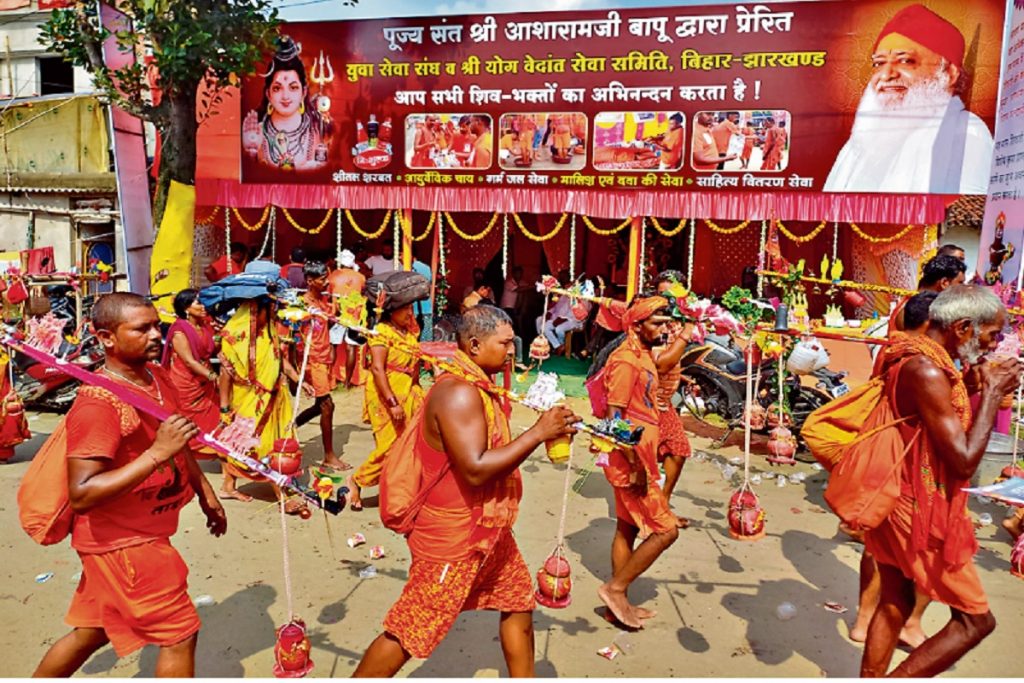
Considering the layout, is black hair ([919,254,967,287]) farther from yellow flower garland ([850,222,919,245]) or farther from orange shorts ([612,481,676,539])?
yellow flower garland ([850,222,919,245])

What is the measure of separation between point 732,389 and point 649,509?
15.2ft

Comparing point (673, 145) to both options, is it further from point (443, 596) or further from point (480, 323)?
point (443, 596)

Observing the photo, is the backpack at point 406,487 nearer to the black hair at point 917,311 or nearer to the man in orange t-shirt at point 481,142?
the black hair at point 917,311

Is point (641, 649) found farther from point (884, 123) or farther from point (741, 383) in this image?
point (884, 123)

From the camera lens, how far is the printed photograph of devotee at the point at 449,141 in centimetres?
1148

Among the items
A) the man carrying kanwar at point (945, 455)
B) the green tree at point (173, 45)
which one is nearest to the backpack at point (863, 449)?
the man carrying kanwar at point (945, 455)

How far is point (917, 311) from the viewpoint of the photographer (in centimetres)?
361

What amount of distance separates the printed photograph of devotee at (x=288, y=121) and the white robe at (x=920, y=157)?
7393 mm

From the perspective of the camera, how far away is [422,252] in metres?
15.1

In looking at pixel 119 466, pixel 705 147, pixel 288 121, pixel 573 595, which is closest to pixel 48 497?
pixel 119 466

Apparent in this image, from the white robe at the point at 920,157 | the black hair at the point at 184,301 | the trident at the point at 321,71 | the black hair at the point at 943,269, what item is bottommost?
the black hair at the point at 184,301

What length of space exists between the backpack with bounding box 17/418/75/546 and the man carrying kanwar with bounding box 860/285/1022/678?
3.09 meters

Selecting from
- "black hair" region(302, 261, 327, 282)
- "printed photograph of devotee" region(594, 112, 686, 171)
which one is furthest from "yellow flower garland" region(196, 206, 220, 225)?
"black hair" region(302, 261, 327, 282)

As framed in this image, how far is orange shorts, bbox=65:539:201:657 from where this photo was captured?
279cm
